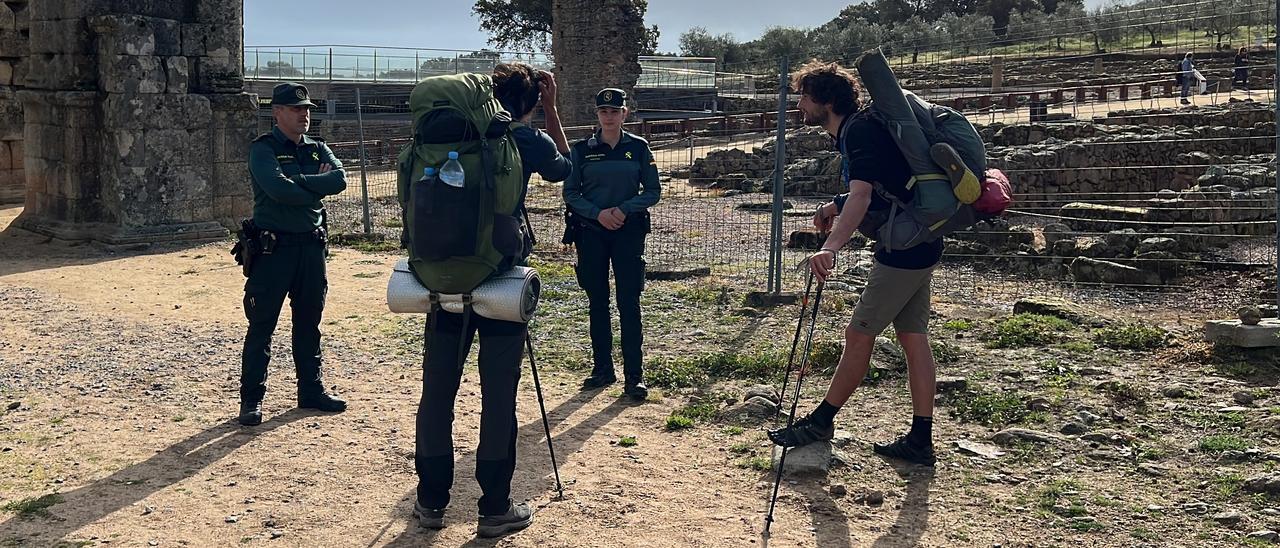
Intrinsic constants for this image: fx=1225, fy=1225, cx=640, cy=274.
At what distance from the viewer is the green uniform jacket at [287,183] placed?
6332 millimetres

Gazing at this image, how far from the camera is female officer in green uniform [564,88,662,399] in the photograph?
22.9ft

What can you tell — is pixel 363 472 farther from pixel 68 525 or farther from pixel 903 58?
pixel 903 58

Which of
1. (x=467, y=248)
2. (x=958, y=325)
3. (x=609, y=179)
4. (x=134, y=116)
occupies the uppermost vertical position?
(x=134, y=116)

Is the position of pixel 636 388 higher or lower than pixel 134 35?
lower

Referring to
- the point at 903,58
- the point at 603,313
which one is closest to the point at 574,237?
the point at 603,313

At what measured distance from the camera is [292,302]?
6613 millimetres

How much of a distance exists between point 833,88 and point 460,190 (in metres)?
1.85

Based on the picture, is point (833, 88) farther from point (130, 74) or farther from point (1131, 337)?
point (130, 74)

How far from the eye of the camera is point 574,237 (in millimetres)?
7148

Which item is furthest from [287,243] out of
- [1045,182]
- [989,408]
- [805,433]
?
[1045,182]

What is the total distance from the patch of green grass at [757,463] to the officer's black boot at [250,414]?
253 centimetres

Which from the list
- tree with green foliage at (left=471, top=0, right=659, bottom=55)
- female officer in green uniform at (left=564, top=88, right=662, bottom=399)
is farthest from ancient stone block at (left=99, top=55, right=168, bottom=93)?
tree with green foliage at (left=471, top=0, right=659, bottom=55)

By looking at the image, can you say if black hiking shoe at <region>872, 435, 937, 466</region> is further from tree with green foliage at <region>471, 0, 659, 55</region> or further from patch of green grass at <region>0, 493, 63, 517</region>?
tree with green foliage at <region>471, 0, 659, 55</region>

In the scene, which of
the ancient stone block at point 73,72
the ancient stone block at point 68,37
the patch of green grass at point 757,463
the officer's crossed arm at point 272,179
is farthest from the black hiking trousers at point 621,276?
the ancient stone block at point 68,37
